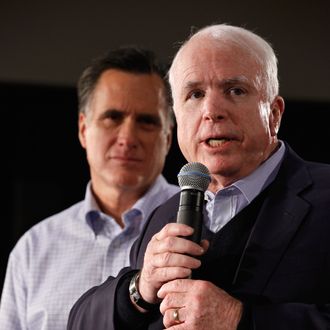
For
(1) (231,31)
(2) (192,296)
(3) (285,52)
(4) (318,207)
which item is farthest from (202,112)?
(3) (285,52)

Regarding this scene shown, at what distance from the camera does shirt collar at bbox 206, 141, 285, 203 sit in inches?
57.2

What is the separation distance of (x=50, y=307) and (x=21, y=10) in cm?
211

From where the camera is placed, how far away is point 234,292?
1.32m

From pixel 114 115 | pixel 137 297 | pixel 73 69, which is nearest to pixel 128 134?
pixel 114 115

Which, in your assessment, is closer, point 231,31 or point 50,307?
point 231,31

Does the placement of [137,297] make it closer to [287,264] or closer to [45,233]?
[287,264]

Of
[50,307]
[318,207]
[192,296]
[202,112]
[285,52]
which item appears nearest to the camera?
[192,296]

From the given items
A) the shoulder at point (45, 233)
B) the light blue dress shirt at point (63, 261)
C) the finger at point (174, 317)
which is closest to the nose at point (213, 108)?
the finger at point (174, 317)

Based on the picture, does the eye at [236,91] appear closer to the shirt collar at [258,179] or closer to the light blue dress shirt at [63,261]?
the shirt collar at [258,179]

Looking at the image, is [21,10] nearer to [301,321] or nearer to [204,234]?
[204,234]

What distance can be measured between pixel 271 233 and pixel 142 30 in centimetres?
257

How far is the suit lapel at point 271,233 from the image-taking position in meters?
1.32

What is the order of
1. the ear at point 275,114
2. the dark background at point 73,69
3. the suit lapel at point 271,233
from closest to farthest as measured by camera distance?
1. the suit lapel at point 271,233
2. the ear at point 275,114
3. the dark background at point 73,69

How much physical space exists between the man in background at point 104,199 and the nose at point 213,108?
891 millimetres
